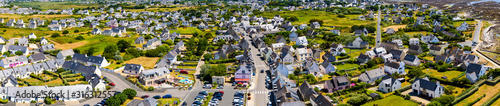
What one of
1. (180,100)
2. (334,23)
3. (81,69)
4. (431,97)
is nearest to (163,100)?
(180,100)

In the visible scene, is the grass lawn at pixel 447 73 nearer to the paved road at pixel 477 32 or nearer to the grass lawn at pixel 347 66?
the grass lawn at pixel 347 66

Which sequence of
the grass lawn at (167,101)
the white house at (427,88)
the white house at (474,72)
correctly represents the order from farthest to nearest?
the white house at (474,72) → the white house at (427,88) → the grass lawn at (167,101)

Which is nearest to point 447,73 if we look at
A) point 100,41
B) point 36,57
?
point 36,57

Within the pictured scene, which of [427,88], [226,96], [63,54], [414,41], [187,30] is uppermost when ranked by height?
[187,30]

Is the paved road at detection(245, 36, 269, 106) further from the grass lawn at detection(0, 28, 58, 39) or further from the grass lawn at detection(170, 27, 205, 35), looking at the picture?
the grass lawn at detection(0, 28, 58, 39)

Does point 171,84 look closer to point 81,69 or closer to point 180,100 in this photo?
point 180,100

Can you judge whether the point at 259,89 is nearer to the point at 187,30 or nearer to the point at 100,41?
the point at 100,41

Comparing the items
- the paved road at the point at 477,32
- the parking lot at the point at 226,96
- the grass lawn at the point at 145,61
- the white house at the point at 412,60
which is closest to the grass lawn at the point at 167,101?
the parking lot at the point at 226,96

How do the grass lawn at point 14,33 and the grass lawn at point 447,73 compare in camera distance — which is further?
the grass lawn at point 14,33

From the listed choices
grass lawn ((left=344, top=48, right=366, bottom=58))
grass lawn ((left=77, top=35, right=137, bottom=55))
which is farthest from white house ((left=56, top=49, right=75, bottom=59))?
grass lawn ((left=344, top=48, right=366, bottom=58))
